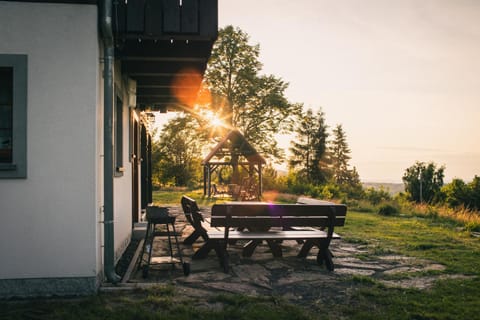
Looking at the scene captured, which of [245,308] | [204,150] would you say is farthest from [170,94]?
[204,150]

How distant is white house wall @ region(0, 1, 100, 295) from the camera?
462cm

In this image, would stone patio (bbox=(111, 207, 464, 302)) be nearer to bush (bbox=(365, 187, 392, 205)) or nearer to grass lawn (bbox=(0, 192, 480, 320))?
grass lawn (bbox=(0, 192, 480, 320))

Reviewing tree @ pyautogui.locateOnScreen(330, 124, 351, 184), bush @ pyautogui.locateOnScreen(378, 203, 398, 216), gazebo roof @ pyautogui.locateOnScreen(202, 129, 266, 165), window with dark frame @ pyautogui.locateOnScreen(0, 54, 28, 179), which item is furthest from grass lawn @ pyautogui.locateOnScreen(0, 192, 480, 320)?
tree @ pyautogui.locateOnScreen(330, 124, 351, 184)

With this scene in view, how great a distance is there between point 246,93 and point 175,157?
8.41m

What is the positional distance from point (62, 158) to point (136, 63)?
98.1 inches

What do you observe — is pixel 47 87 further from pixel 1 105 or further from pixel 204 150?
pixel 204 150

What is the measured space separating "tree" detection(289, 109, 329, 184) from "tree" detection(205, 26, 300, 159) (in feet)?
74.8

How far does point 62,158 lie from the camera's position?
4676 mm

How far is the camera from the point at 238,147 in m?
21.9

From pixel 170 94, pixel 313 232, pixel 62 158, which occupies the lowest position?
pixel 313 232

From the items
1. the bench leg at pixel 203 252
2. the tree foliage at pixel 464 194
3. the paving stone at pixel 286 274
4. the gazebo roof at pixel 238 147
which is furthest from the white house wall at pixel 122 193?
the tree foliage at pixel 464 194

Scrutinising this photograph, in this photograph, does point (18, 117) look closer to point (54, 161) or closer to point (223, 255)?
point (54, 161)

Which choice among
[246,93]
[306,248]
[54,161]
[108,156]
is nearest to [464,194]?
[246,93]

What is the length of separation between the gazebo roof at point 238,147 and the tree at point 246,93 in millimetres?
8511
